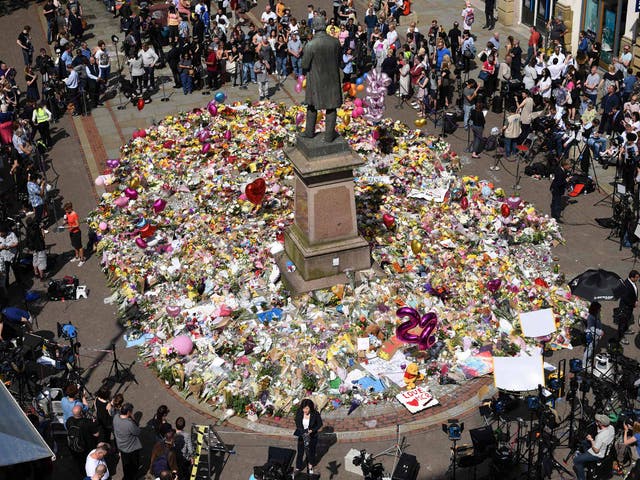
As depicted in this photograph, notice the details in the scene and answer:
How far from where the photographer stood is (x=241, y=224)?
787 inches

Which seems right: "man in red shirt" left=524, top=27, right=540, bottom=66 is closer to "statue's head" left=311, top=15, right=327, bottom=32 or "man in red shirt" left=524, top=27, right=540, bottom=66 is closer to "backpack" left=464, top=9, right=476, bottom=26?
"backpack" left=464, top=9, right=476, bottom=26

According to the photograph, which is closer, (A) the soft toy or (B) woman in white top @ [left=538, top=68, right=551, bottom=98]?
(A) the soft toy

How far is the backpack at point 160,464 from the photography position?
12977 mm

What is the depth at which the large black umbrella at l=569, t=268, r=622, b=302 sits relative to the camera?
50.5 feet

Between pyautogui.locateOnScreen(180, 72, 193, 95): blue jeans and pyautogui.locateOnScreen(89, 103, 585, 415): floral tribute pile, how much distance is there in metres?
4.80

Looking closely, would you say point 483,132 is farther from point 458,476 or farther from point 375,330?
point 458,476

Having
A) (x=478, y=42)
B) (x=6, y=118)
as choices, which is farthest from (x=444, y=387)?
(x=478, y=42)

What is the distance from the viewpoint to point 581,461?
13.1 metres

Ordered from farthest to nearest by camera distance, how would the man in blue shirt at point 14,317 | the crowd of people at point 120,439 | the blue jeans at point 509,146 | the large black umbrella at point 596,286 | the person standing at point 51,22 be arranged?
1. the person standing at point 51,22
2. the blue jeans at point 509,146
3. the man in blue shirt at point 14,317
4. the large black umbrella at point 596,286
5. the crowd of people at point 120,439

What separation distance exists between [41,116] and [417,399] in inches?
589

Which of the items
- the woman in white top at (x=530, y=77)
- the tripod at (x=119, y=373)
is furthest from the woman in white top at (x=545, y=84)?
the tripod at (x=119, y=373)

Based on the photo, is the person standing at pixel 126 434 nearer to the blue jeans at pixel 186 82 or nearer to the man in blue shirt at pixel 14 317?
the man in blue shirt at pixel 14 317

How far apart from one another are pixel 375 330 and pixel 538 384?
10.6 ft

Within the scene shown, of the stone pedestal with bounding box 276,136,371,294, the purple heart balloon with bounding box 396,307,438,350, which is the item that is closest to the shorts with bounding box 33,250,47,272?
the stone pedestal with bounding box 276,136,371,294
